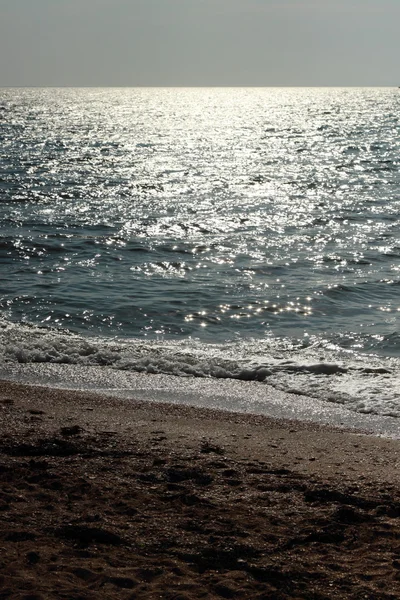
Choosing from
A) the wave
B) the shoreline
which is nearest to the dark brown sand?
the shoreline

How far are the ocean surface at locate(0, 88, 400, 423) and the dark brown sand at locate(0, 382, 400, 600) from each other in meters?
2.30

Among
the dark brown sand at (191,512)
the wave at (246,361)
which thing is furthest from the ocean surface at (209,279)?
the dark brown sand at (191,512)

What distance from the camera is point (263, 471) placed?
6.27 m

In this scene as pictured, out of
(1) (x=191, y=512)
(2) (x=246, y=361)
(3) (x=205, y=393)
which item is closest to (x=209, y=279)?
(2) (x=246, y=361)

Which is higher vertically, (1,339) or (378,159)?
(378,159)

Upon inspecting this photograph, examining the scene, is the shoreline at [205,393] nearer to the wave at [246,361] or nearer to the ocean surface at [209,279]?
the ocean surface at [209,279]

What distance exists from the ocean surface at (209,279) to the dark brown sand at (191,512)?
2.30 metres

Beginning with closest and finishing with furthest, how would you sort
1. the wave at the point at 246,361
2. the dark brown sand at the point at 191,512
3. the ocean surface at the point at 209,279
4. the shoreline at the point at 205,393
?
the dark brown sand at the point at 191,512, the shoreline at the point at 205,393, the wave at the point at 246,361, the ocean surface at the point at 209,279

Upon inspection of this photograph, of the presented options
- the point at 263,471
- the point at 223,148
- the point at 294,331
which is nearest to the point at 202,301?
the point at 294,331

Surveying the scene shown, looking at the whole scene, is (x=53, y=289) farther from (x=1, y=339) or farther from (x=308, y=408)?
(x=308, y=408)

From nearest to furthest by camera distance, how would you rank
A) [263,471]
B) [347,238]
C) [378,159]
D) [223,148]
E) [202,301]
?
[263,471] → [202,301] → [347,238] → [378,159] → [223,148]

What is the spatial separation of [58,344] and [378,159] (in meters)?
39.4

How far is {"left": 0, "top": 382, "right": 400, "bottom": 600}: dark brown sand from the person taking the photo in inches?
175

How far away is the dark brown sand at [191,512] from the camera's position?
446cm
